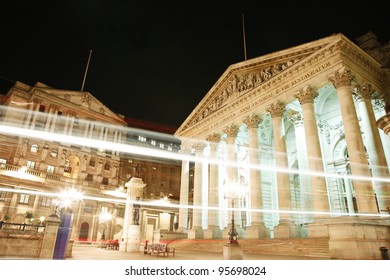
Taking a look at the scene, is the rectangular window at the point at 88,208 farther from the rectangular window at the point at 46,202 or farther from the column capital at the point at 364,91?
the column capital at the point at 364,91

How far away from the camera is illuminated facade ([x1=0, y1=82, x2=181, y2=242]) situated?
3775 centimetres

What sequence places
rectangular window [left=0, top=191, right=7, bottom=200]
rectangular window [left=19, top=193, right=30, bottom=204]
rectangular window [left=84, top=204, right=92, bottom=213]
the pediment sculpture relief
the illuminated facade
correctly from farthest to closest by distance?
rectangular window [left=84, top=204, right=92, bottom=213], the illuminated facade, rectangular window [left=19, top=193, right=30, bottom=204], rectangular window [left=0, top=191, right=7, bottom=200], the pediment sculpture relief

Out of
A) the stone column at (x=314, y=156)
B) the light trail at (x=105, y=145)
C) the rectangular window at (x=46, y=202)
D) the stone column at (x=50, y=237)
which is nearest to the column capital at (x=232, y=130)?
the light trail at (x=105, y=145)

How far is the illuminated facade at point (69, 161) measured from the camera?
124ft

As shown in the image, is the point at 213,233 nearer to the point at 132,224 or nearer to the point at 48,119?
the point at 132,224

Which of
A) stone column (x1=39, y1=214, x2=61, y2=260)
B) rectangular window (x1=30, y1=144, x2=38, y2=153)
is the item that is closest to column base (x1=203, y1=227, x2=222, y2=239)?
stone column (x1=39, y1=214, x2=61, y2=260)

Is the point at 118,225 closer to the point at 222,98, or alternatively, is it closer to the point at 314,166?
the point at 222,98

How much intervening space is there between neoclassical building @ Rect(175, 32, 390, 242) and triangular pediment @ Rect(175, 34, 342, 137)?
96 mm

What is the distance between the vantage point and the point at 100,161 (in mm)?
49594

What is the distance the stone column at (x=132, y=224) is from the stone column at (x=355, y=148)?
51.4ft

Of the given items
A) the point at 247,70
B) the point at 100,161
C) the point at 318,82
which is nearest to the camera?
the point at 318,82

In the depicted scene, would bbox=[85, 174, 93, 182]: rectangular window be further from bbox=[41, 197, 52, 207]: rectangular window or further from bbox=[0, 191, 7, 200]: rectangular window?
bbox=[0, 191, 7, 200]: rectangular window
